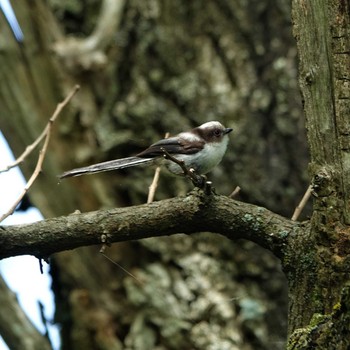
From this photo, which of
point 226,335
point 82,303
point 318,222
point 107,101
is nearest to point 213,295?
point 226,335

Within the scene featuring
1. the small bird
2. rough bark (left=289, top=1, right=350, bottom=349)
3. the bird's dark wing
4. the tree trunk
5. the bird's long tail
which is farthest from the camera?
the tree trunk

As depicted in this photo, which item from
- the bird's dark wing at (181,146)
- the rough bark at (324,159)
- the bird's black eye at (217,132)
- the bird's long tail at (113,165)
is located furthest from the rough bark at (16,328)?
the rough bark at (324,159)

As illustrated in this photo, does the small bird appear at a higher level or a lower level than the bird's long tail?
lower

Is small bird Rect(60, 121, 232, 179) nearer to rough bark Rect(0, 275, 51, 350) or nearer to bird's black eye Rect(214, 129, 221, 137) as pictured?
bird's black eye Rect(214, 129, 221, 137)

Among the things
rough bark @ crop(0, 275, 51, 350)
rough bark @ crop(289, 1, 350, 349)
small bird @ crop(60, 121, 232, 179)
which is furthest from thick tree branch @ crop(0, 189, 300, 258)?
rough bark @ crop(0, 275, 51, 350)

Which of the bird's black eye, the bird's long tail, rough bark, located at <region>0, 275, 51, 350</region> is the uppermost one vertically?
the bird's long tail

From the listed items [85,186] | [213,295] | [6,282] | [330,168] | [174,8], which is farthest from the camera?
[174,8]

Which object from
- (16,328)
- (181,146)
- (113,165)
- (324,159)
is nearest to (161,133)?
(181,146)

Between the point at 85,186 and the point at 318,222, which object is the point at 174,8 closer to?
the point at 85,186

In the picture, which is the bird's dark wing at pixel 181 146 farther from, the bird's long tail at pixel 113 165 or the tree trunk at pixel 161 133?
the tree trunk at pixel 161 133
